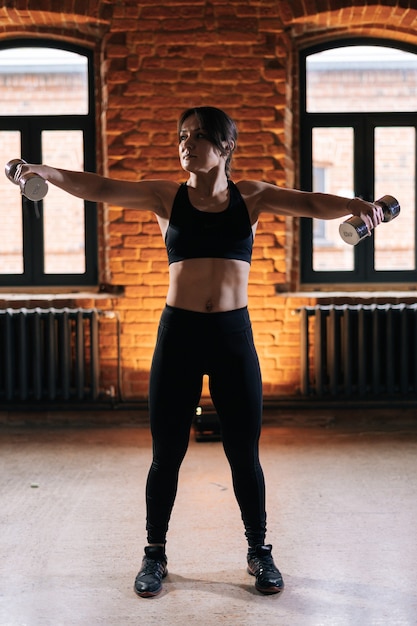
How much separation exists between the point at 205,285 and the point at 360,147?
10.6 ft

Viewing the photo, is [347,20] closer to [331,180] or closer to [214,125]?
[331,180]

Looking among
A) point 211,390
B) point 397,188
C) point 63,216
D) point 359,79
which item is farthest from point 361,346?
point 211,390

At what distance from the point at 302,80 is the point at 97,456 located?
2.90 meters

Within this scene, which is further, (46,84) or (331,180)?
(331,180)

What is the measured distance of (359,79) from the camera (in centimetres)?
539

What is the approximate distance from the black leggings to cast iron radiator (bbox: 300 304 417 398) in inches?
99.6

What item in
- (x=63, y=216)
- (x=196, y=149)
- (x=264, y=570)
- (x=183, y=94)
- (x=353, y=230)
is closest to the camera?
(x=353, y=230)

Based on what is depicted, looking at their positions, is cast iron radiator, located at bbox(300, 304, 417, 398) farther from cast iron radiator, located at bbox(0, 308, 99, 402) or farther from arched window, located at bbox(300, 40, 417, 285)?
cast iron radiator, located at bbox(0, 308, 99, 402)

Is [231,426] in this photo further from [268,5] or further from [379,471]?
[268,5]

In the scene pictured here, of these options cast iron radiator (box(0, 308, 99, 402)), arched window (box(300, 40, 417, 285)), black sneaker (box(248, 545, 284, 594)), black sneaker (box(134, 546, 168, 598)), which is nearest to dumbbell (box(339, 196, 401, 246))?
black sneaker (box(248, 545, 284, 594))

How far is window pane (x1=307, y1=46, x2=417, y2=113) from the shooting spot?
5.40 metres

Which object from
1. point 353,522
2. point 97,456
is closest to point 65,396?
point 97,456

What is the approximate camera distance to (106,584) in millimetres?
2711

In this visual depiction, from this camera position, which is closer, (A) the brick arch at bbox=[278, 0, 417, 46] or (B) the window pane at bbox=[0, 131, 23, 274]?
(A) the brick arch at bbox=[278, 0, 417, 46]
